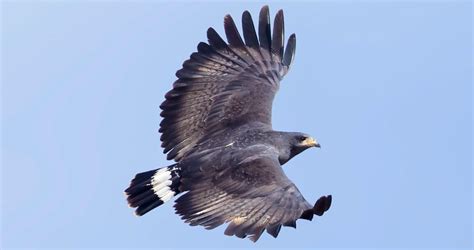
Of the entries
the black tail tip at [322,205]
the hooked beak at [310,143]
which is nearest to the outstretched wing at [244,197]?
the black tail tip at [322,205]

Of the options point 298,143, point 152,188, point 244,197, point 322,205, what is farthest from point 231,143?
point 322,205

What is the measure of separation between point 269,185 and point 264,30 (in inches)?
169

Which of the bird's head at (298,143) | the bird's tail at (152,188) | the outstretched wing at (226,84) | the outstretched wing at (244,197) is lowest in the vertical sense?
the outstretched wing at (244,197)

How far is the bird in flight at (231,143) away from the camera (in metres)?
15.2

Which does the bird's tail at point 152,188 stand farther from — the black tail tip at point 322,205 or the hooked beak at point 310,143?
the black tail tip at point 322,205

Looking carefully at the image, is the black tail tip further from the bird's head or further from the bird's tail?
the bird's head

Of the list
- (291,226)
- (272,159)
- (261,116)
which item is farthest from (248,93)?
(291,226)

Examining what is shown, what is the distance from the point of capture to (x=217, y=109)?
1823 centimetres

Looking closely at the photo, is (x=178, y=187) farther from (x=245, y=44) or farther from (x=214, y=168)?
(x=245, y=44)

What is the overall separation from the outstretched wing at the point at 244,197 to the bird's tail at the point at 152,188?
260 mm

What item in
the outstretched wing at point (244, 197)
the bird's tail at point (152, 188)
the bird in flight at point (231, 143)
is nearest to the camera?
the outstretched wing at point (244, 197)

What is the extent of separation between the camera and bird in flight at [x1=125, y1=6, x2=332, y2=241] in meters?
15.2

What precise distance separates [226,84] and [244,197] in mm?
3513

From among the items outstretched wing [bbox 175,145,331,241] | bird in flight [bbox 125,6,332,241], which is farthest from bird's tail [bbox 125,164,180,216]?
outstretched wing [bbox 175,145,331,241]
